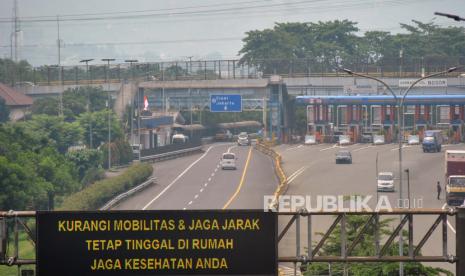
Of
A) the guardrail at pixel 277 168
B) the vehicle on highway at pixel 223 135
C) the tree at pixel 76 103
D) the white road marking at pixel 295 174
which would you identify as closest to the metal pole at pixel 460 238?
the guardrail at pixel 277 168

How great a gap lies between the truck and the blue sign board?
2090 inches

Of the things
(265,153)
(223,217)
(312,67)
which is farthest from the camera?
(312,67)

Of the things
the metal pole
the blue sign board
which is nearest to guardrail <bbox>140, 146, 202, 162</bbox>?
the blue sign board

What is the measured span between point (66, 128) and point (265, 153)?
2458cm

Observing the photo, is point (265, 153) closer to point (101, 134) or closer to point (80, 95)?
point (101, 134)

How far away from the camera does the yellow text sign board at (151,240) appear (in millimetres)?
23766

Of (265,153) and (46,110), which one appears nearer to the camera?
(265,153)

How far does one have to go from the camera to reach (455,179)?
80438 millimetres

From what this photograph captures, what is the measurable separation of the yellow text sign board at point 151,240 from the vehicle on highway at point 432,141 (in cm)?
9722

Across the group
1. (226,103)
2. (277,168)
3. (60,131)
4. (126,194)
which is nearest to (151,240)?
(126,194)

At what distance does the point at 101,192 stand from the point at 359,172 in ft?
118

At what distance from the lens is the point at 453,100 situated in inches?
5290

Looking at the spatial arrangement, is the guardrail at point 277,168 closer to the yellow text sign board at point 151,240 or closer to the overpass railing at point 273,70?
the overpass railing at point 273,70

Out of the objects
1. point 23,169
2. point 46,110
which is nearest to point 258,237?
point 23,169
